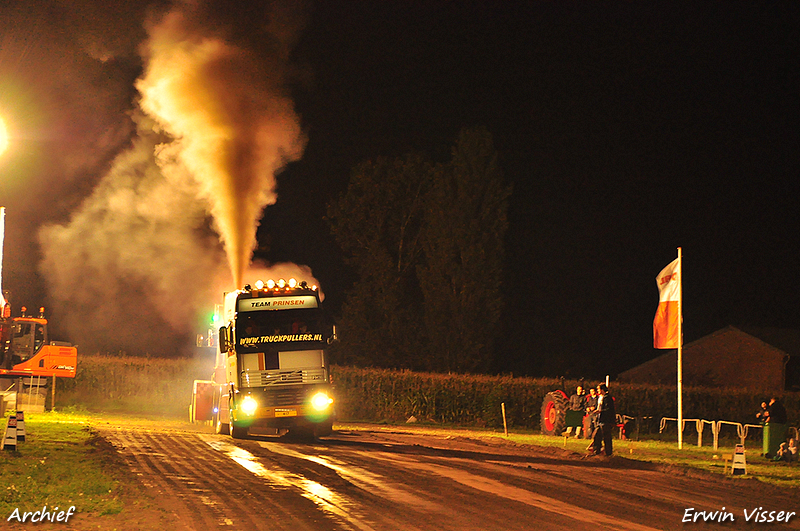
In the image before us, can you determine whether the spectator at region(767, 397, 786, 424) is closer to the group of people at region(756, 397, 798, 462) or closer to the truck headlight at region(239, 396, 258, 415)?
the group of people at region(756, 397, 798, 462)

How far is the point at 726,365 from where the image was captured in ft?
187

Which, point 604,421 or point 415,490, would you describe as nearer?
point 415,490

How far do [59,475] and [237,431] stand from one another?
9684mm

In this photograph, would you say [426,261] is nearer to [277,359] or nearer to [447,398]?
[447,398]

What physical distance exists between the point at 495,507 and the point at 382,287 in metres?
48.6

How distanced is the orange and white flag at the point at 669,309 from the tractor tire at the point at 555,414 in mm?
6664

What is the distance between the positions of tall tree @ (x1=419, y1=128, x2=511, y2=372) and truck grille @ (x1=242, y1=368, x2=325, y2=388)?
31.3 m

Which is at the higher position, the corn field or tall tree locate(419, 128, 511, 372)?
tall tree locate(419, 128, 511, 372)

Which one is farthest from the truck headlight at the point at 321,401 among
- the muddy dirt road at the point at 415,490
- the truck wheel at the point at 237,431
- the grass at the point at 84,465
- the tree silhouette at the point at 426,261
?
the tree silhouette at the point at 426,261

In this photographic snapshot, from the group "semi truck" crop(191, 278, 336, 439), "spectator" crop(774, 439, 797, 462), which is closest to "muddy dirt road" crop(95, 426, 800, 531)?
"semi truck" crop(191, 278, 336, 439)

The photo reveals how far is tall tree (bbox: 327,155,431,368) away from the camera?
199ft

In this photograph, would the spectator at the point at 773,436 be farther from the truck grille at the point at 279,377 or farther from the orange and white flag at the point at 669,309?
the truck grille at the point at 279,377

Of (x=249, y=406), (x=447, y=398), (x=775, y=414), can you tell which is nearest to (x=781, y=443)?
(x=775, y=414)

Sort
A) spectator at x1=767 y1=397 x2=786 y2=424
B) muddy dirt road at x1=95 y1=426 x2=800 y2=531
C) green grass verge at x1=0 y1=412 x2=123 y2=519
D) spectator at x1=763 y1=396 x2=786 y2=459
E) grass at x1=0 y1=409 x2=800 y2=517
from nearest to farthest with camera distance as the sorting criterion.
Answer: muddy dirt road at x1=95 y1=426 x2=800 y2=531 → green grass verge at x1=0 y1=412 x2=123 y2=519 → grass at x1=0 y1=409 x2=800 y2=517 → spectator at x1=763 y1=396 x2=786 y2=459 → spectator at x1=767 y1=397 x2=786 y2=424
